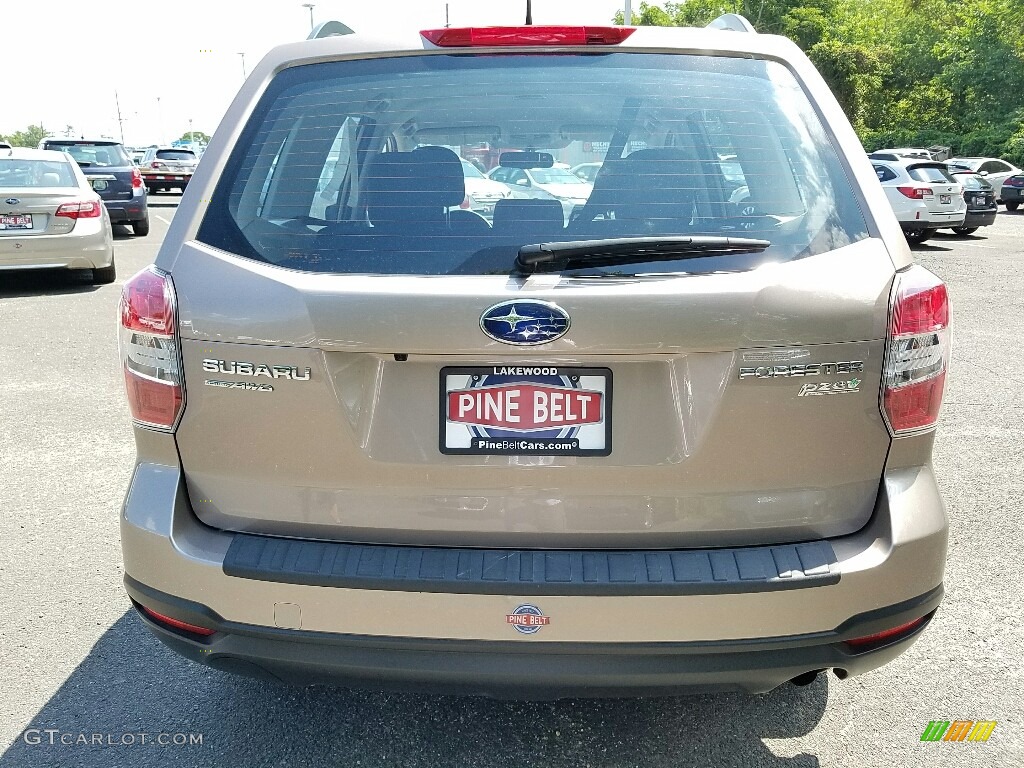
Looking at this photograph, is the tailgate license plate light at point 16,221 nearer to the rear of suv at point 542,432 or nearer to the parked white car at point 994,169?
the rear of suv at point 542,432

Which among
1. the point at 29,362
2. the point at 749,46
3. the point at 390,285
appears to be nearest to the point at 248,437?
the point at 390,285

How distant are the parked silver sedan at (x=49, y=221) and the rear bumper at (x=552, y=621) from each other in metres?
9.96

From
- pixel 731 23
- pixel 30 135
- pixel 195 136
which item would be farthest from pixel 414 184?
pixel 30 135

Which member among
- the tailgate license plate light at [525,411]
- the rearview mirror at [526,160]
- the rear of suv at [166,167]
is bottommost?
the rear of suv at [166,167]

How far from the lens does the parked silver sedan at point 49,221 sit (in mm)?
10875

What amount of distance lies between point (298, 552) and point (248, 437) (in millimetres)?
286

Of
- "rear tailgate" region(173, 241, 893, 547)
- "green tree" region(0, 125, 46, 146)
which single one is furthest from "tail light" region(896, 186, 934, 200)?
"green tree" region(0, 125, 46, 146)

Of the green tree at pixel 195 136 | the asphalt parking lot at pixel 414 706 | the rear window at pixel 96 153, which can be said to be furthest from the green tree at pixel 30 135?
the asphalt parking lot at pixel 414 706

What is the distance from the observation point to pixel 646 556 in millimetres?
2158

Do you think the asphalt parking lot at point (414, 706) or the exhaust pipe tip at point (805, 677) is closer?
the exhaust pipe tip at point (805, 677)

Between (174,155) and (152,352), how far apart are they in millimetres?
31950

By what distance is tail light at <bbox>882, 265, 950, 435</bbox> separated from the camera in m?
2.21

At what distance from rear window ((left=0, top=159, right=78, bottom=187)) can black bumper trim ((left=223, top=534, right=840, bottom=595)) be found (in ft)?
36.1

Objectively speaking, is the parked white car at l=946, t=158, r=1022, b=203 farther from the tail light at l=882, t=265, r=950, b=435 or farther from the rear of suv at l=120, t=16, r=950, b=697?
the rear of suv at l=120, t=16, r=950, b=697
